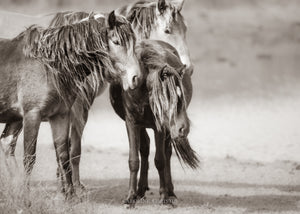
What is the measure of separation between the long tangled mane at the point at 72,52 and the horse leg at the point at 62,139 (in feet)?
0.86

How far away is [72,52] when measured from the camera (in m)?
7.30

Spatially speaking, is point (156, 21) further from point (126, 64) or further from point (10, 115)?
point (10, 115)

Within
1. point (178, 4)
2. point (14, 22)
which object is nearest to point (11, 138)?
point (14, 22)

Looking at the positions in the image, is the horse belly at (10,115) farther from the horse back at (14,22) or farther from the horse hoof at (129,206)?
the horse back at (14,22)

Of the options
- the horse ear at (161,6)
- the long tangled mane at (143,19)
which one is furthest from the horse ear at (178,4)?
the long tangled mane at (143,19)

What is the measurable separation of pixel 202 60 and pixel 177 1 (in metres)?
8.93

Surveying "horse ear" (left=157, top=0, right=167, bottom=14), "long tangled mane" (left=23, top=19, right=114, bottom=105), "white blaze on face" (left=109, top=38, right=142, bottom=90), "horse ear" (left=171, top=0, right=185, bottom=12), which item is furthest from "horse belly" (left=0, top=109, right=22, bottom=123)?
"horse ear" (left=171, top=0, right=185, bottom=12)

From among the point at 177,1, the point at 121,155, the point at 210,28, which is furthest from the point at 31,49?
the point at 210,28

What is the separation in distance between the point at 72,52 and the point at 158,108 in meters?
0.99

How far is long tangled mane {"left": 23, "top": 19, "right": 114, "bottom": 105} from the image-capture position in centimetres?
722

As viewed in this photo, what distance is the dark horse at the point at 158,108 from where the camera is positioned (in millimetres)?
7363

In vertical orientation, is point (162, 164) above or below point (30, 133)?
below

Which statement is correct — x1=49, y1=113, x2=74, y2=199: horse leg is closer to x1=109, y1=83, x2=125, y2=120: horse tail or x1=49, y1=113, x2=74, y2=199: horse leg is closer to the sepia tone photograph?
the sepia tone photograph

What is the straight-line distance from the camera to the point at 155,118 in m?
7.50
